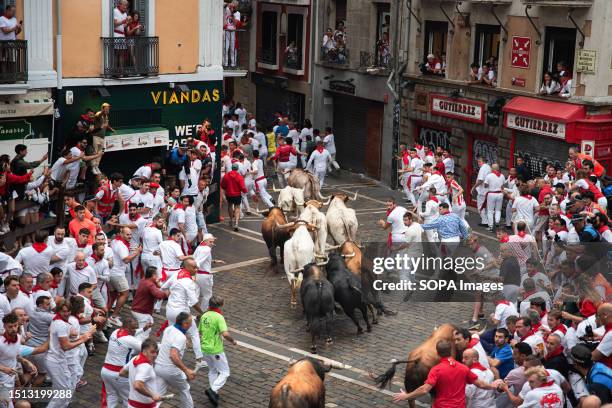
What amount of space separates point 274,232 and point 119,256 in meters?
5.04

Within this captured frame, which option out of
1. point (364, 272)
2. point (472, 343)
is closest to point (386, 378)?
point (472, 343)

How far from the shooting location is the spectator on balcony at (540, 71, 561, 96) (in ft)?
91.0

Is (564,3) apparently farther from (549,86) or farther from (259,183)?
(259,183)

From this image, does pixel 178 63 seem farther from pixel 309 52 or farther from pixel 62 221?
pixel 309 52

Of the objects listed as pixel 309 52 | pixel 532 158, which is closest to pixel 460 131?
pixel 532 158

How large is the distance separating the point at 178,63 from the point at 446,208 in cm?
852

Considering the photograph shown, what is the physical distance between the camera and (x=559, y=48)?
28.0 metres

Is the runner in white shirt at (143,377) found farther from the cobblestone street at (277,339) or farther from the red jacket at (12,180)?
the red jacket at (12,180)

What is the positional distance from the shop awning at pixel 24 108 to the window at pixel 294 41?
16.8 meters

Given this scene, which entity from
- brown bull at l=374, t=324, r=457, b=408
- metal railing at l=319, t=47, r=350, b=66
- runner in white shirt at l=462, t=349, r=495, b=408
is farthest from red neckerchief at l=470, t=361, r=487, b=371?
metal railing at l=319, t=47, r=350, b=66

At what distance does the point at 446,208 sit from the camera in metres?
20.8

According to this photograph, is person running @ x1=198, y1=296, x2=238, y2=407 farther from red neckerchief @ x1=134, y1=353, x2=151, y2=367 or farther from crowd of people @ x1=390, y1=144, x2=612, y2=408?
crowd of people @ x1=390, y1=144, x2=612, y2=408

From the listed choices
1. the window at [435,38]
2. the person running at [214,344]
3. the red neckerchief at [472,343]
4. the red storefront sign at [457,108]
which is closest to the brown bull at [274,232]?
the person running at [214,344]

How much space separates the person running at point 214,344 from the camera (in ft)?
50.4
